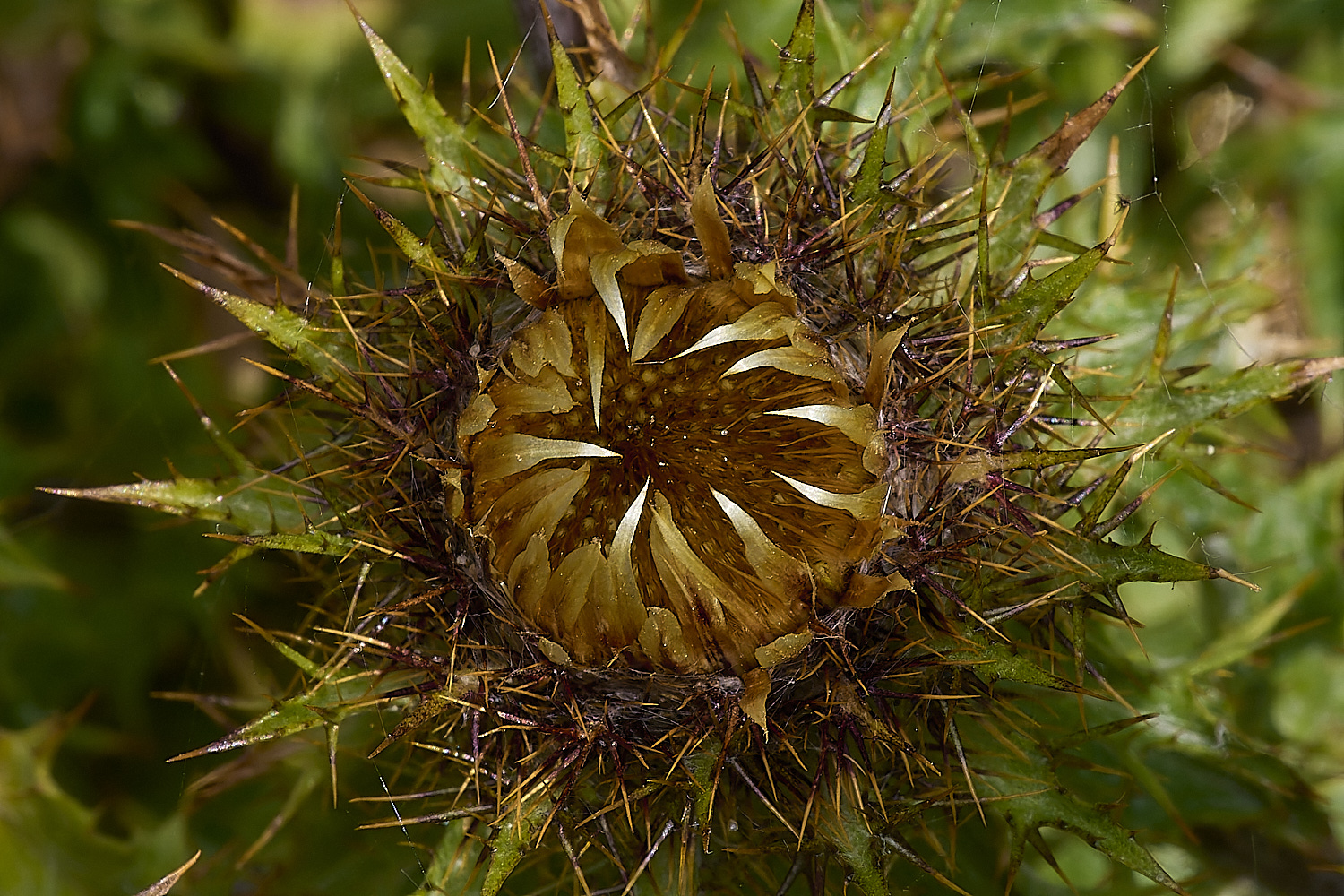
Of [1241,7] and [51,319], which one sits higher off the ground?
[1241,7]

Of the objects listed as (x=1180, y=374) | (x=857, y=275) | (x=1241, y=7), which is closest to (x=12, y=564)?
(x=857, y=275)

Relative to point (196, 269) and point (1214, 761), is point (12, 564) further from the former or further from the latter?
point (1214, 761)

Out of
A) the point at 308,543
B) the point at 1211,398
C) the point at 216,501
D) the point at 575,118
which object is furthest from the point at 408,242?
the point at 1211,398

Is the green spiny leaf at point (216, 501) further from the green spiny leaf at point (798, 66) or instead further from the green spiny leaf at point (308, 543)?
the green spiny leaf at point (798, 66)

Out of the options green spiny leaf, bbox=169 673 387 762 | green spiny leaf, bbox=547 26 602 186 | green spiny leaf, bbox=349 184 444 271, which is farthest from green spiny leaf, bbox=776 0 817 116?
green spiny leaf, bbox=169 673 387 762

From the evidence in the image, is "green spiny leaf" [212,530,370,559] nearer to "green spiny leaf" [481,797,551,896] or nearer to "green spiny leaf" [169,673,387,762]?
"green spiny leaf" [169,673,387,762]

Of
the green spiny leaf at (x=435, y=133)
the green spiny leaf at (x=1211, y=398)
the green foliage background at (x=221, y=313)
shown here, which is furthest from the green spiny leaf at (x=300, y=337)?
the green spiny leaf at (x=1211, y=398)
